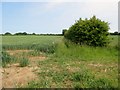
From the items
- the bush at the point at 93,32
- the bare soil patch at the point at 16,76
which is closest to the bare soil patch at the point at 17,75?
the bare soil patch at the point at 16,76

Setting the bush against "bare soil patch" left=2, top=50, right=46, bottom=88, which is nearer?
"bare soil patch" left=2, top=50, right=46, bottom=88

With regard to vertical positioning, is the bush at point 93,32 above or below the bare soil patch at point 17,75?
above

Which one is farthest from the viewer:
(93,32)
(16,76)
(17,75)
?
(93,32)

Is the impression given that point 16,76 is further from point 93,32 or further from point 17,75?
point 93,32

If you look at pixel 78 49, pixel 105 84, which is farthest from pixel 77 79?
pixel 78 49

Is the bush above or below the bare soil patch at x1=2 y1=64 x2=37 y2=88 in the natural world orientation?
above

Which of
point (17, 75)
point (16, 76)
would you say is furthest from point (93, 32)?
point (16, 76)

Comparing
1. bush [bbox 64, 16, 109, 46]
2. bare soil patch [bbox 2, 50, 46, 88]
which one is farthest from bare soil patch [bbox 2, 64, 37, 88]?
bush [bbox 64, 16, 109, 46]

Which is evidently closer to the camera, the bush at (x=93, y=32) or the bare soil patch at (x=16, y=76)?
the bare soil patch at (x=16, y=76)

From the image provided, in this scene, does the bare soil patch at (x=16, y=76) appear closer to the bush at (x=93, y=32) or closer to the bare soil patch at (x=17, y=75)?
the bare soil patch at (x=17, y=75)

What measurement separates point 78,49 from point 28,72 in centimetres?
840

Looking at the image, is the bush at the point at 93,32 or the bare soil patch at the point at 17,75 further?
the bush at the point at 93,32

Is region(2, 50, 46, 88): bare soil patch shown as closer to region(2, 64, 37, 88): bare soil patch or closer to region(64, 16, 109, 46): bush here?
region(2, 64, 37, 88): bare soil patch

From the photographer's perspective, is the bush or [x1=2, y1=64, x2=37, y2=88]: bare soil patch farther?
the bush
